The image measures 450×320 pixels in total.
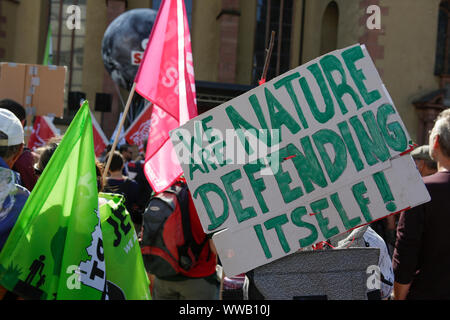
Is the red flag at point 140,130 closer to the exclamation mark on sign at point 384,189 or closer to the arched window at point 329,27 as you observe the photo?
the exclamation mark on sign at point 384,189

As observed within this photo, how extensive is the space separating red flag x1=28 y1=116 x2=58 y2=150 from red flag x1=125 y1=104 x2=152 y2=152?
117cm

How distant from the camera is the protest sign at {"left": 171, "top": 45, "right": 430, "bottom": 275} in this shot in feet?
7.01

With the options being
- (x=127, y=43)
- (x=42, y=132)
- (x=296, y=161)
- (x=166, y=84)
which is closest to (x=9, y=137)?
(x=296, y=161)

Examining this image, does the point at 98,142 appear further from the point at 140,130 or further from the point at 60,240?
the point at 60,240

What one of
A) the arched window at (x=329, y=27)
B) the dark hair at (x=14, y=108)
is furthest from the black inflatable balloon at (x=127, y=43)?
the arched window at (x=329, y=27)

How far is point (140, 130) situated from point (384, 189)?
5.97m

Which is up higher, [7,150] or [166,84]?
[166,84]

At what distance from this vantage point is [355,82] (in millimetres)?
2156

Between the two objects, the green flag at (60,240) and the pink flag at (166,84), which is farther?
the pink flag at (166,84)

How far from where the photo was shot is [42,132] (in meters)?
6.90

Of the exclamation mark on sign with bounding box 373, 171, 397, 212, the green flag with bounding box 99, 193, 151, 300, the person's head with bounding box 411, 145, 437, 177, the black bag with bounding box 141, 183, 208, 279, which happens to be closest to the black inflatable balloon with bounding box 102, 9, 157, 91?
the person's head with bounding box 411, 145, 437, 177

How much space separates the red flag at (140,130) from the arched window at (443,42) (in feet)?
35.3

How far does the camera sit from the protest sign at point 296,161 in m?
2.14
